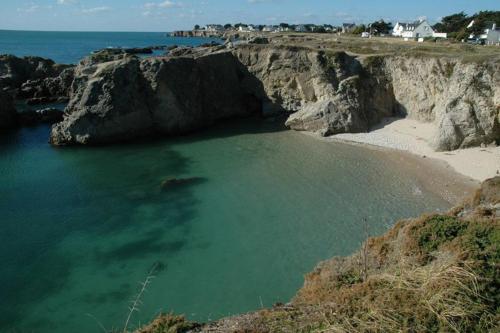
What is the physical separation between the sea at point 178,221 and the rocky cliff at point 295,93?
10.8 feet

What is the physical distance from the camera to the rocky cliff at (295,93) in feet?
102

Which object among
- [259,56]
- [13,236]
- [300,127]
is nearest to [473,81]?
[300,127]

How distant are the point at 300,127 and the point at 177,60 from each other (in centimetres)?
1347

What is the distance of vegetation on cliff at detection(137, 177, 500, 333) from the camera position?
7.46 meters

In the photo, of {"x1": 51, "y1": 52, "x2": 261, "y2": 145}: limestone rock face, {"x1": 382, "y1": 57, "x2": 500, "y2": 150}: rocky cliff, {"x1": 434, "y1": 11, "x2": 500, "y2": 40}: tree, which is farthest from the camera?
{"x1": 434, "y1": 11, "x2": 500, "y2": 40}: tree

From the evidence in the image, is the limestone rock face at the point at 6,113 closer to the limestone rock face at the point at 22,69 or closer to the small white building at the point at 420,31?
the limestone rock face at the point at 22,69

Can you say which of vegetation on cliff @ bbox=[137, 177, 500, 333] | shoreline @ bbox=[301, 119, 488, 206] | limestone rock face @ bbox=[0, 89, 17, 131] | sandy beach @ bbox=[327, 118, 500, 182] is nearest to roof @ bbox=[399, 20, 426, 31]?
sandy beach @ bbox=[327, 118, 500, 182]

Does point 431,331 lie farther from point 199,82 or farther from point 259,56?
point 259,56

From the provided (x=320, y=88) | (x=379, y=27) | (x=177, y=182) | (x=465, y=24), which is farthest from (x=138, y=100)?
(x=465, y=24)

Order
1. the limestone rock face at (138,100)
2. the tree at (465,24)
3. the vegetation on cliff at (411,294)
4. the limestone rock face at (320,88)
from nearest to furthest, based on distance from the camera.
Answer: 1. the vegetation on cliff at (411,294)
2. the limestone rock face at (138,100)
3. the limestone rock face at (320,88)
4. the tree at (465,24)

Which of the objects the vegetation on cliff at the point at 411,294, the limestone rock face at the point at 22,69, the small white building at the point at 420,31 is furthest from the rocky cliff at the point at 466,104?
the small white building at the point at 420,31

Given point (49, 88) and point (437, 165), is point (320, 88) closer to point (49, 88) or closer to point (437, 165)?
point (437, 165)

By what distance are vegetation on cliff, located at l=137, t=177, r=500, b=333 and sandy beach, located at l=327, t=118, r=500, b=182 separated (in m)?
18.9

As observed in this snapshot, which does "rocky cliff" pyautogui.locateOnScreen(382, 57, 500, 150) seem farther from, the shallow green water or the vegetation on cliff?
the vegetation on cliff
